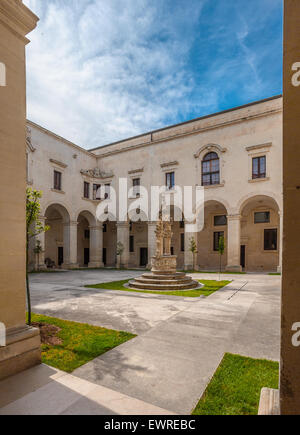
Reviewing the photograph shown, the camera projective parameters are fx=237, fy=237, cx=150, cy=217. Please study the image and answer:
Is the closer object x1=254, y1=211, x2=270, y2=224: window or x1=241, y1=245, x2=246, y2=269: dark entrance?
x1=254, y1=211, x2=270, y2=224: window

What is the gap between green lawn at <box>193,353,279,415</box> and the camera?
2.70m

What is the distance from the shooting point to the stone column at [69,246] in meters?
24.2

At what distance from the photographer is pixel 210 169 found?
2277 centimetres

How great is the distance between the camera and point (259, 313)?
687 centimetres

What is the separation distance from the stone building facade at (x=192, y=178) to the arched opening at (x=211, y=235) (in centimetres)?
11

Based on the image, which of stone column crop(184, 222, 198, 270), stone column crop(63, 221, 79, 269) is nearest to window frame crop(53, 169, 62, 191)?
stone column crop(63, 221, 79, 269)

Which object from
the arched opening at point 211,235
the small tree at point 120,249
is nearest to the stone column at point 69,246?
the small tree at point 120,249

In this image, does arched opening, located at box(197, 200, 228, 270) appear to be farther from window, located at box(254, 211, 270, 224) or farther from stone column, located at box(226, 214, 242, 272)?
stone column, located at box(226, 214, 242, 272)

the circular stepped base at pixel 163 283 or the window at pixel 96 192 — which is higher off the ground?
the window at pixel 96 192

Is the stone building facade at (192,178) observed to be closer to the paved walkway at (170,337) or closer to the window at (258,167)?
the window at (258,167)

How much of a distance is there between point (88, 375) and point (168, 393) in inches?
47.2

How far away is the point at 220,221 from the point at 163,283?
53.5ft

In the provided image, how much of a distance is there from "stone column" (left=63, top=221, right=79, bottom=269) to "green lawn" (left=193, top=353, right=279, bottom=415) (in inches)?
880
